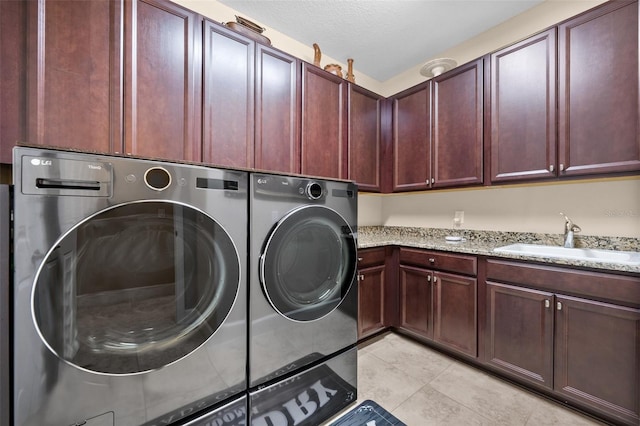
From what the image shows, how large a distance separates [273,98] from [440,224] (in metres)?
2.02

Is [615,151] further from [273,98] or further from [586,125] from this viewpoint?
[273,98]

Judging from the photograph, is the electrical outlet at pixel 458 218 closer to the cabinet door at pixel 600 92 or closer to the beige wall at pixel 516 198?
the beige wall at pixel 516 198

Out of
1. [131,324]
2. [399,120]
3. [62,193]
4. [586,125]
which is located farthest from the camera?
[399,120]

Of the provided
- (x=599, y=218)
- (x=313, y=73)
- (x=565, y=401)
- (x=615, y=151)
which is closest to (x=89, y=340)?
(x=313, y=73)

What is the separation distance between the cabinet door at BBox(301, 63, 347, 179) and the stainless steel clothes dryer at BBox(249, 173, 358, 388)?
0.70 m

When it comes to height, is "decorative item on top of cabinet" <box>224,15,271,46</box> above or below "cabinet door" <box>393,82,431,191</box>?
above

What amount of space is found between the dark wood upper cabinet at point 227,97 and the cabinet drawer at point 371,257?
116 centimetres

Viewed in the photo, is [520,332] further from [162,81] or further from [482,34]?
[162,81]

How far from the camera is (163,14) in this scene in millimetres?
1516

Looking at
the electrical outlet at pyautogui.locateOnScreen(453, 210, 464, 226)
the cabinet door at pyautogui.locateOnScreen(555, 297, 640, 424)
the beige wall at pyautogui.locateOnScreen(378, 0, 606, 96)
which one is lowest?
the cabinet door at pyautogui.locateOnScreen(555, 297, 640, 424)

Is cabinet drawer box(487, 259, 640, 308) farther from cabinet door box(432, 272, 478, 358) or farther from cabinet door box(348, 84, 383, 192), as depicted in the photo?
cabinet door box(348, 84, 383, 192)

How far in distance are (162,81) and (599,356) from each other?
9.36 ft

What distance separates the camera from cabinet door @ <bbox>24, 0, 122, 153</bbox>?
119cm

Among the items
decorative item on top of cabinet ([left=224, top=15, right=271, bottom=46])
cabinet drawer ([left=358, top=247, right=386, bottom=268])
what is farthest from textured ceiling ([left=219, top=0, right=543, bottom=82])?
cabinet drawer ([left=358, top=247, right=386, bottom=268])
